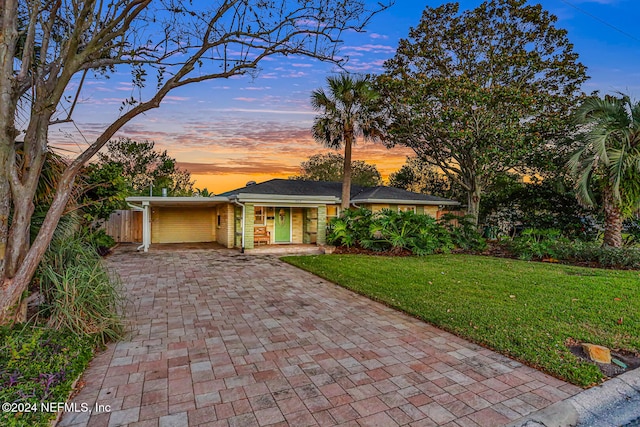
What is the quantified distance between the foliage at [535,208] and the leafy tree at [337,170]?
1450 centimetres

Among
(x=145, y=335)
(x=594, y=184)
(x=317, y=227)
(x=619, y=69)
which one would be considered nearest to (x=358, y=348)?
(x=145, y=335)

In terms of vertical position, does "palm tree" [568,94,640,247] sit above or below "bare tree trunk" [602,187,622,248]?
above

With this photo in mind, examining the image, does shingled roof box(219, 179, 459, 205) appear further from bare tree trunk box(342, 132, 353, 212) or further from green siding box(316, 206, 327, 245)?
green siding box(316, 206, 327, 245)

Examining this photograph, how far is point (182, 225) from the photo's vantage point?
16500 millimetres

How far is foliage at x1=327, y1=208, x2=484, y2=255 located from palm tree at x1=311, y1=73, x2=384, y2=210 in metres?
1.48

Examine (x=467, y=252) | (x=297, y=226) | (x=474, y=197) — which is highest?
(x=474, y=197)

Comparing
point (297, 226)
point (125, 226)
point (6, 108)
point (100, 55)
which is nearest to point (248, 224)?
point (297, 226)

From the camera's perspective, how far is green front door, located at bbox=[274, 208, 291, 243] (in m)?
14.6

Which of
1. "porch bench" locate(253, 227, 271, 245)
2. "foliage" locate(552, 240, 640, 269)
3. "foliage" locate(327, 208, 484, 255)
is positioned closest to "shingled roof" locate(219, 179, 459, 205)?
"porch bench" locate(253, 227, 271, 245)

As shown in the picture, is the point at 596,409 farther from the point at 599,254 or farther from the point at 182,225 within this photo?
the point at 182,225

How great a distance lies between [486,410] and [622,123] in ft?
34.2

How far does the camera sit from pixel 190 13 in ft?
13.0

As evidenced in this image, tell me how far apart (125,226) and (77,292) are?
13.8 metres

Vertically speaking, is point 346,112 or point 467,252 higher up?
point 346,112
